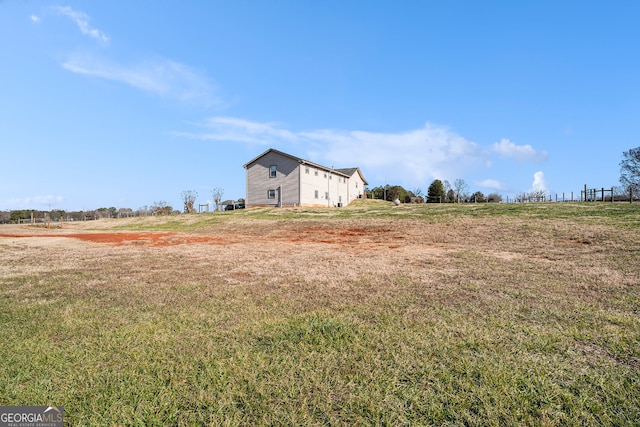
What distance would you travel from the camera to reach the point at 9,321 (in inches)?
180

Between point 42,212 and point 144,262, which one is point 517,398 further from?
point 42,212

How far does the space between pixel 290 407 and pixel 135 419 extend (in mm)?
1242

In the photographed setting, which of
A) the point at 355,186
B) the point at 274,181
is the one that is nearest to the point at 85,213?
the point at 274,181

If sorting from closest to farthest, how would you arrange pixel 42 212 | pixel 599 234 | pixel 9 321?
pixel 9 321 < pixel 599 234 < pixel 42 212

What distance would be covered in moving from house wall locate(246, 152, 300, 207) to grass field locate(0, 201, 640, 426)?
34.2m

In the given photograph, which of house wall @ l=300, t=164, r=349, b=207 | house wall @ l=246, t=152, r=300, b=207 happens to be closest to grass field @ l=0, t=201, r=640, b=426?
house wall @ l=246, t=152, r=300, b=207

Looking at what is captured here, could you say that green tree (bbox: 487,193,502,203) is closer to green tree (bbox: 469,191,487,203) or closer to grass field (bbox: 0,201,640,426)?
green tree (bbox: 469,191,487,203)

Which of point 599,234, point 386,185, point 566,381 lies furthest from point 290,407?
point 386,185

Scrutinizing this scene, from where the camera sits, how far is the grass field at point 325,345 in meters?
2.59

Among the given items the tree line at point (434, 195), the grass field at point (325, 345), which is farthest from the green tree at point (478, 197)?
the grass field at point (325, 345)

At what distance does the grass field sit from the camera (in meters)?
2.59

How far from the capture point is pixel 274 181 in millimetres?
43500

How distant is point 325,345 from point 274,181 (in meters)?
40.8

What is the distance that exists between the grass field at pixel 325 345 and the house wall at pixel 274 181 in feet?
112
